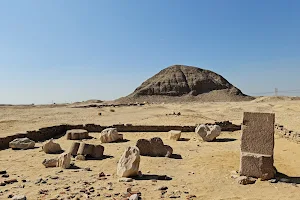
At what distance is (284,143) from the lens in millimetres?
10953

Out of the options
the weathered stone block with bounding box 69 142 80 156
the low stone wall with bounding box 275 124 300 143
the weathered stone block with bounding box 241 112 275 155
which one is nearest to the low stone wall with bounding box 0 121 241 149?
the low stone wall with bounding box 275 124 300 143

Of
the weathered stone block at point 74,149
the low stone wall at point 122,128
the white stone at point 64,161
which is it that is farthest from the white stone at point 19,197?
the low stone wall at point 122,128

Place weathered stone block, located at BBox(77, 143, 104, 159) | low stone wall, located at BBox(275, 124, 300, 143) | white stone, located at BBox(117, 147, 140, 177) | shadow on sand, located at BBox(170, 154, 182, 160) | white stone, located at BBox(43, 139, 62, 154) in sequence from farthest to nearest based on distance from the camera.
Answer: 1. low stone wall, located at BBox(275, 124, 300, 143)
2. white stone, located at BBox(43, 139, 62, 154)
3. shadow on sand, located at BBox(170, 154, 182, 160)
4. weathered stone block, located at BBox(77, 143, 104, 159)
5. white stone, located at BBox(117, 147, 140, 177)

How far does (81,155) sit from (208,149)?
4783 mm

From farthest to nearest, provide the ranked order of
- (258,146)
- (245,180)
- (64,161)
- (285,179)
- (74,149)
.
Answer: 1. (74,149)
2. (64,161)
3. (258,146)
4. (285,179)
5. (245,180)

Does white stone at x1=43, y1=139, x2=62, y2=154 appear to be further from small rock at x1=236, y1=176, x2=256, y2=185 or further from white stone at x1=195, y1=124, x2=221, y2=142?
small rock at x1=236, y1=176, x2=256, y2=185

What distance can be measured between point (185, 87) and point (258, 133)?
76078mm

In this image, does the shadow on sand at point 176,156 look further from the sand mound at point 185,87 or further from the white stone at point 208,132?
the sand mound at point 185,87

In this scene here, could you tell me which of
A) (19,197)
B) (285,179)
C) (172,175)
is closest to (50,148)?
(19,197)

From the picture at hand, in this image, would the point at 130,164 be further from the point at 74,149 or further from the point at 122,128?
the point at 122,128

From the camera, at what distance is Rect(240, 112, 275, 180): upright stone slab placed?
6.76 metres

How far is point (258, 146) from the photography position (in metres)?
7.00

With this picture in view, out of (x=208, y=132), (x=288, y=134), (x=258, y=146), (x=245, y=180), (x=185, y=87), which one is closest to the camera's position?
(x=245, y=180)

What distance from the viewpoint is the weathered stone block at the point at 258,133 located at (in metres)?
6.88
